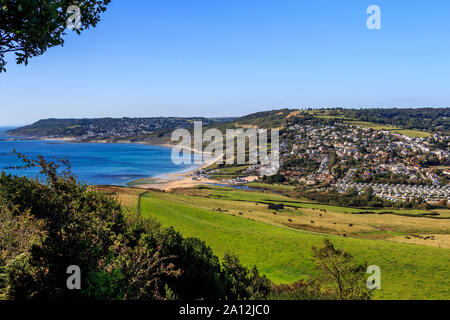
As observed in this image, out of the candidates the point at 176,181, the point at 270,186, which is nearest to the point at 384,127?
the point at 270,186

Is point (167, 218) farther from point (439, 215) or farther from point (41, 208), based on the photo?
point (439, 215)

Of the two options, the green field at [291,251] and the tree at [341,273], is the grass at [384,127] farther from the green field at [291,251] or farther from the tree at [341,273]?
the tree at [341,273]

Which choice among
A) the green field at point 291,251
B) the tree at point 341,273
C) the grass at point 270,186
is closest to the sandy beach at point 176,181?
the grass at point 270,186

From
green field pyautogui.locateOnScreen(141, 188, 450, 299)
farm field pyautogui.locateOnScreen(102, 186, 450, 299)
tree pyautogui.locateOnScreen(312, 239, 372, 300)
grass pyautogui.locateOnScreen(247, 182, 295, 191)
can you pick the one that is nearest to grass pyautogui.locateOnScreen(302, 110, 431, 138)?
grass pyautogui.locateOnScreen(247, 182, 295, 191)

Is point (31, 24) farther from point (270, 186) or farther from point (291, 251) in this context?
point (270, 186)

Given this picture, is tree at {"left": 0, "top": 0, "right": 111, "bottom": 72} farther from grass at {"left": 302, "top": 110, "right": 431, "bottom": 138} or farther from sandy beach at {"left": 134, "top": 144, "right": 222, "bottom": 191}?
grass at {"left": 302, "top": 110, "right": 431, "bottom": 138}

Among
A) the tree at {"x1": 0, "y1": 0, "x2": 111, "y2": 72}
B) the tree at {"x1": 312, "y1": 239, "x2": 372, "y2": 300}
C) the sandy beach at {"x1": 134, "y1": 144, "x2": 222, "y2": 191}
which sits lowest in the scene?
the sandy beach at {"x1": 134, "y1": 144, "x2": 222, "y2": 191}

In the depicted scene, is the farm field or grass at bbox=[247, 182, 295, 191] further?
grass at bbox=[247, 182, 295, 191]
